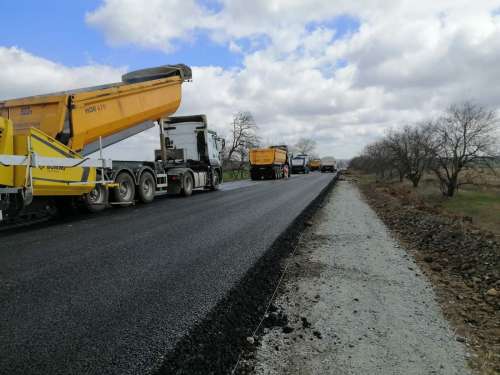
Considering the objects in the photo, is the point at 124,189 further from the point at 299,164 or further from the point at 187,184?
the point at 299,164

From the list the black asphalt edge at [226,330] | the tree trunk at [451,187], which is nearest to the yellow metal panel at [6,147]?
the black asphalt edge at [226,330]

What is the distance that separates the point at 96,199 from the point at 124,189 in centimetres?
128

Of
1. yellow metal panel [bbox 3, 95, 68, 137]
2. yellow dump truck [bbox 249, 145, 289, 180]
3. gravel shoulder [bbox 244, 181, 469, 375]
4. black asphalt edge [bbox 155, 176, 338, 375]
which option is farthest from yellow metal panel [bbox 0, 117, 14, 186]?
yellow dump truck [bbox 249, 145, 289, 180]

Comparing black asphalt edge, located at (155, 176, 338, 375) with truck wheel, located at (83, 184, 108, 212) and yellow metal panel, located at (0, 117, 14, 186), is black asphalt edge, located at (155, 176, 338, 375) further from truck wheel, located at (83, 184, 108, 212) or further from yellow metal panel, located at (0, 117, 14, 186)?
truck wheel, located at (83, 184, 108, 212)

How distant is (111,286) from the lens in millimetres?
3885

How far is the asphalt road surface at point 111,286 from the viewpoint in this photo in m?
2.56

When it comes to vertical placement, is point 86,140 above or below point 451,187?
above

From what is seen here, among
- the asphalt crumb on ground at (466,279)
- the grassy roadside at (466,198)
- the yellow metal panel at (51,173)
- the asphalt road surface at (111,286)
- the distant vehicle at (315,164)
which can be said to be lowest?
the grassy roadside at (466,198)

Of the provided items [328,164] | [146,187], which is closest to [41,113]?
[146,187]

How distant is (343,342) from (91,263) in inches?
133

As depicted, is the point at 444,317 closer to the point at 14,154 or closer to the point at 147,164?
the point at 14,154

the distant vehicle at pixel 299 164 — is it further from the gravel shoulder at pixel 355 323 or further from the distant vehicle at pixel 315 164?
the gravel shoulder at pixel 355 323

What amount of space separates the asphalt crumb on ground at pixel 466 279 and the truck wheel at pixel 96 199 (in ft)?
23.8

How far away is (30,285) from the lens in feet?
12.8
